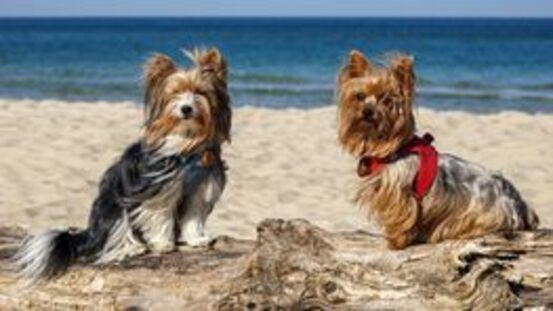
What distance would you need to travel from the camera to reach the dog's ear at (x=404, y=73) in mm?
5070

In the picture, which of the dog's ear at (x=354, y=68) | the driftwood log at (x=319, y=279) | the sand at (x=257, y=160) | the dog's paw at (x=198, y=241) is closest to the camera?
the driftwood log at (x=319, y=279)

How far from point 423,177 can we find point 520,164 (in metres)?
7.39

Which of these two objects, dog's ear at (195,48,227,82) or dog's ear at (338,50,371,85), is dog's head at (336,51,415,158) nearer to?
dog's ear at (338,50,371,85)

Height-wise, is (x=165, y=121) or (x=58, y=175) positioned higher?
(x=165, y=121)

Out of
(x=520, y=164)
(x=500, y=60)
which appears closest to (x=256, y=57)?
(x=500, y=60)

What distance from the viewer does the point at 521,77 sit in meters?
31.1

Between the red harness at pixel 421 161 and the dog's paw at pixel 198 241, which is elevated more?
the red harness at pixel 421 161

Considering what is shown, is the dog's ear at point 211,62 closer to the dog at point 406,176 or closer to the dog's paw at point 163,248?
the dog at point 406,176

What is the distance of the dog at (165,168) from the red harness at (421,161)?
2.82 ft

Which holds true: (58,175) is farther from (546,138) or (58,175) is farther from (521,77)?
(521,77)

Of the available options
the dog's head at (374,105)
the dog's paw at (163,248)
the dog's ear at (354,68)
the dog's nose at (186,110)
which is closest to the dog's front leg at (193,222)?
the dog's paw at (163,248)

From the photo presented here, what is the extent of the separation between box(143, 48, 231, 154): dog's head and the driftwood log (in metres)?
0.68

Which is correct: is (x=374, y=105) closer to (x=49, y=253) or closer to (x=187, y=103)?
(x=187, y=103)

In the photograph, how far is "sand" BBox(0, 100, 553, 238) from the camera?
979 centimetres
